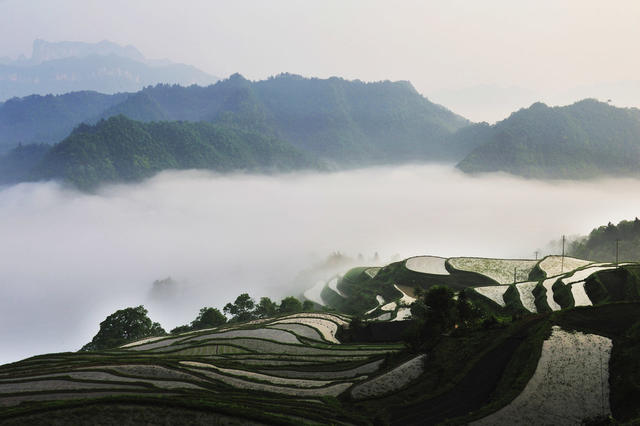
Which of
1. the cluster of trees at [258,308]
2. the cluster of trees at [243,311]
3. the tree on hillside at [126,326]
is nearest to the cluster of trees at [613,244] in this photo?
the cluster of trees at [243,311]

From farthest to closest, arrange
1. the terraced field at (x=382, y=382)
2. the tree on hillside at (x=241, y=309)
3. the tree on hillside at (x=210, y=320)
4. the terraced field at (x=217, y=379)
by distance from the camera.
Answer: the tree on hillside at (x=241, y=309)
the tree on hillside at (x=210, y=320)
the terraced field at (x=217, y=379)
the terraced field at (x=382, y=382)

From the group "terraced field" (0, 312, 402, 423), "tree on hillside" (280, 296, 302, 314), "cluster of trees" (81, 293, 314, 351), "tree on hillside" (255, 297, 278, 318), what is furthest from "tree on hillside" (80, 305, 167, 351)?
"terraced field" (0, 312, 402, 423)

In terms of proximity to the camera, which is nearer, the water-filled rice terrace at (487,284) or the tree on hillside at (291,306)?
the water-filled rice terrace at (487,284)

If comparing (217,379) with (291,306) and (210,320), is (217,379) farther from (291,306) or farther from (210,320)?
(291,306)

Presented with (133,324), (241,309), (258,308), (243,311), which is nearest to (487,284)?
→ (258,308)

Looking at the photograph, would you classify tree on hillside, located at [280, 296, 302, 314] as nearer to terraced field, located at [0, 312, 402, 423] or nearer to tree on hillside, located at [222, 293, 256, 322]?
tree on hillside, located at [222, 293, 256, 322]

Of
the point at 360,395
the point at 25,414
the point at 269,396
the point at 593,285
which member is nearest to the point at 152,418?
the point at 25,414

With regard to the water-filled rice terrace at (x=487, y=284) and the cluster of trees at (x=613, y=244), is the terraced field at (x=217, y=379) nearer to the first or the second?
the water-filled rice terrace at (x=487, y=284)

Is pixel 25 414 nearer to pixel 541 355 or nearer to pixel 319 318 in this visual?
pixel 541 355
